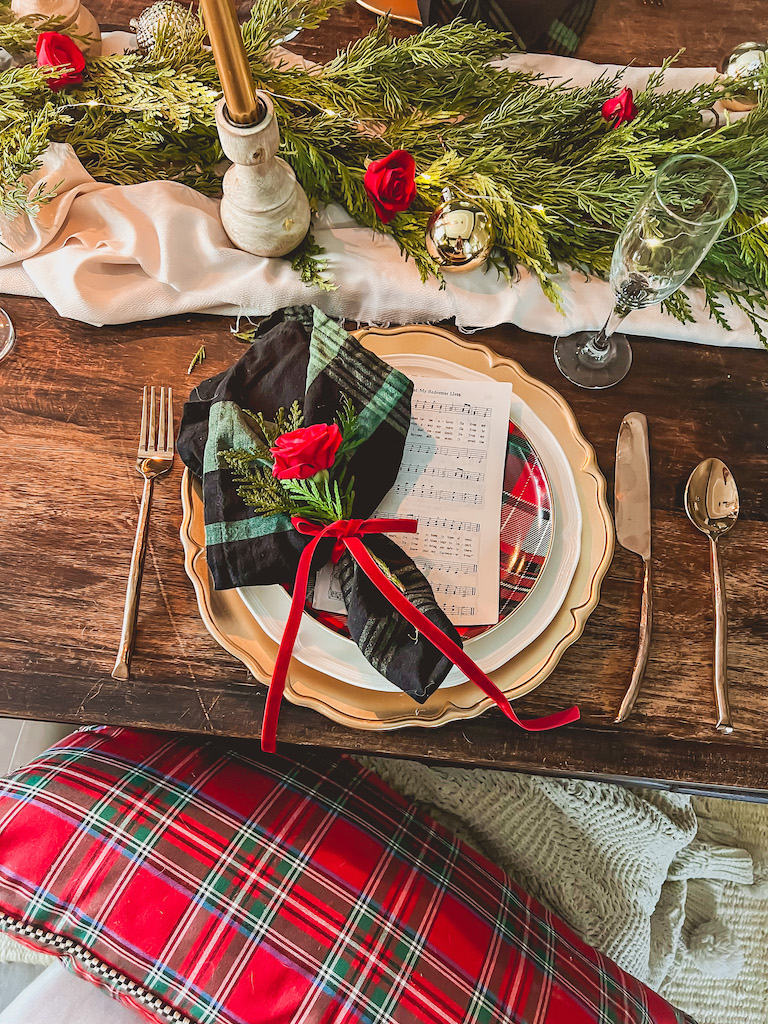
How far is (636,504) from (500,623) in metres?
0.20

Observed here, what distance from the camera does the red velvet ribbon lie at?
56cm

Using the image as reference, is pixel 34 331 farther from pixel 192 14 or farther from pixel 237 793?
pixel 237 793

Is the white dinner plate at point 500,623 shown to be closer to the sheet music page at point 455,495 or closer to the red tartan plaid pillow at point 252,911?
the sheet music page at point 455,495

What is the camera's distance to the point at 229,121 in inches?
23.5

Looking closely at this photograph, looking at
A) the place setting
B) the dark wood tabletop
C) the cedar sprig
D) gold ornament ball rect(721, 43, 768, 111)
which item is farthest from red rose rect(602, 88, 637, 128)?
the cedar sprig

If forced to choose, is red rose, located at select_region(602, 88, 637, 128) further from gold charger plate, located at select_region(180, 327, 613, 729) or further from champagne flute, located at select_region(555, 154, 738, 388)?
gold charger plate, located at select_region(180, 327, 613, 729)

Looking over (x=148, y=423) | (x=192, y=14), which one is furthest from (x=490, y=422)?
(x=192, y=14)

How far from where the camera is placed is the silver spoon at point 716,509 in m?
0.67

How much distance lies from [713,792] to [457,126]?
0.78 meters

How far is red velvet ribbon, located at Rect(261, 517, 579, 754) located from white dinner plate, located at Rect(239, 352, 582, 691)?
0.03m

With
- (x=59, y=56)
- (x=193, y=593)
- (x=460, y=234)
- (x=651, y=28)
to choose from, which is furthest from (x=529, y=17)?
(x=193, y=593)

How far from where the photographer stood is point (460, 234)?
740 millimetres

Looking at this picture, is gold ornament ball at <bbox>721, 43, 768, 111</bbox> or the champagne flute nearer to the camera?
the champagne flute

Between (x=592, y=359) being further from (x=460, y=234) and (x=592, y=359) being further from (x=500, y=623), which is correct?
(x=500, y=623)
